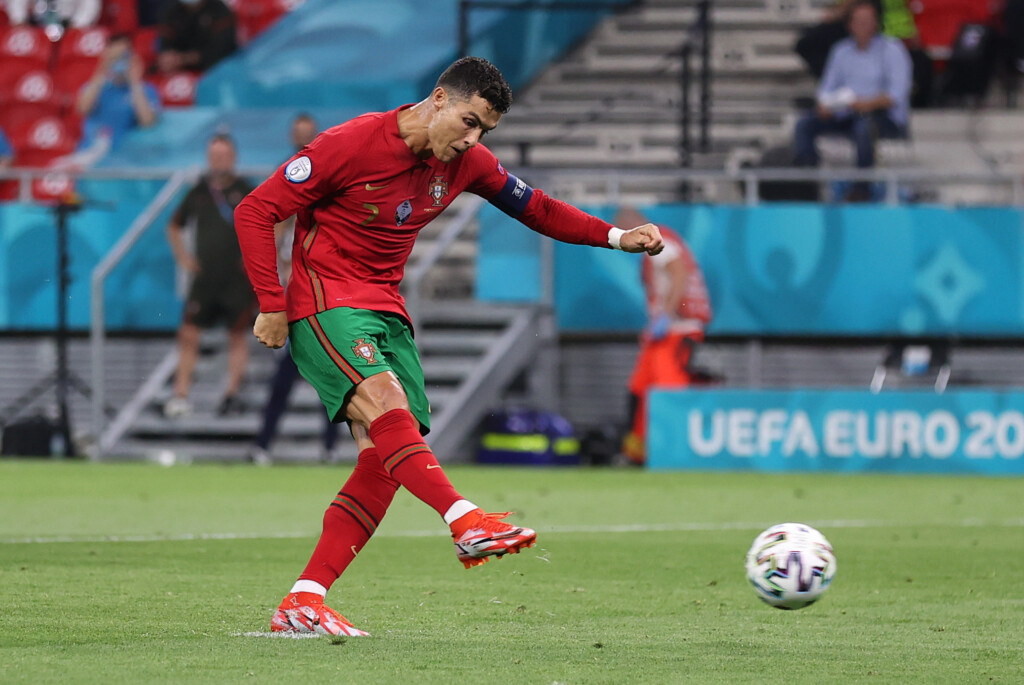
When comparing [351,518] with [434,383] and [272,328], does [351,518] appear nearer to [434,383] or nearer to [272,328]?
[272,328]

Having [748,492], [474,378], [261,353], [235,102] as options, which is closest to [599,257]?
[474,378]

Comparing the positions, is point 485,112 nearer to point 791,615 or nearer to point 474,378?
point 791,615

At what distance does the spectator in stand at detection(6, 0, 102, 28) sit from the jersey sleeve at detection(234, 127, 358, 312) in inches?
646

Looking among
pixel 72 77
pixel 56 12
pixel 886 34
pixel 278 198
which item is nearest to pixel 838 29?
A: pixel 886 34

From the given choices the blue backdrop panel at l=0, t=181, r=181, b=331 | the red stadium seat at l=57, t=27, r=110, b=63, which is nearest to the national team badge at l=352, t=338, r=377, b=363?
the blue backdrop panel at l=0, t=181, r=181, b=331

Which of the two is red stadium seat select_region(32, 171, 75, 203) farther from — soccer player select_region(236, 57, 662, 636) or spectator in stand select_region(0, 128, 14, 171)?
soccer player select_region(236, 57, 662, 636)

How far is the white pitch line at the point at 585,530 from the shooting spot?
9.10 m

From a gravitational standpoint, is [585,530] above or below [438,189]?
below

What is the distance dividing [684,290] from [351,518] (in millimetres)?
10448

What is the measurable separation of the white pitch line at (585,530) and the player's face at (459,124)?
12.9ft

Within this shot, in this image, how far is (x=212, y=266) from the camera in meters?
16.1

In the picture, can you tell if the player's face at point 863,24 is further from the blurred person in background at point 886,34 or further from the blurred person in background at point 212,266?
the blurred person in background at point 212,266

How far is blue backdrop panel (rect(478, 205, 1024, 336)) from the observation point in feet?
54.4

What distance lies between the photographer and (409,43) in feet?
67.9
